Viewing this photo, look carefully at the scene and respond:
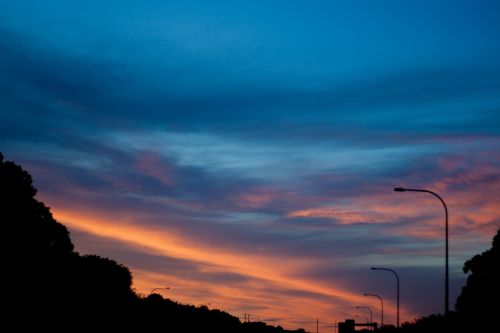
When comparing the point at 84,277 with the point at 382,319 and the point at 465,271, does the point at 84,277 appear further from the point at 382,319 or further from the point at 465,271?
the point at 382,319

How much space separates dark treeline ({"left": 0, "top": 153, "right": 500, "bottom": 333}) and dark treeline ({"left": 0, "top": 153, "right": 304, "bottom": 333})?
0.07m

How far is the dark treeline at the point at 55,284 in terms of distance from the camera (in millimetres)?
49406

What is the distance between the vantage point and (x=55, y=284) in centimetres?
6038

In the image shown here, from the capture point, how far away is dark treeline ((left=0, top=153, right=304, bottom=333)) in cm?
4941

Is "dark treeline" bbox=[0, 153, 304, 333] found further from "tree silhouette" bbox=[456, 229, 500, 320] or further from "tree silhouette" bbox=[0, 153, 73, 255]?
"tree silhouette" bbox=[456, 229, 500, 320]

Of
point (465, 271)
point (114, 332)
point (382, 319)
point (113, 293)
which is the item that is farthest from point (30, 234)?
point (382, 319)

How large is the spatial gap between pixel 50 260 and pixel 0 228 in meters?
5.67

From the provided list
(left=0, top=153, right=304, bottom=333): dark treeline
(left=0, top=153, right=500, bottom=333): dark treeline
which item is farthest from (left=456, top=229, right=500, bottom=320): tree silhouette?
(left=0, top=153, right=304, bottom=333): dark treeline

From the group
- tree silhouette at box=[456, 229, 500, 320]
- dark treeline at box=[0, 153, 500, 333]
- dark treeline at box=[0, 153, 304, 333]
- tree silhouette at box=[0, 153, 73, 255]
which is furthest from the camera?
tree silhouette at box=[0, 153, 73, 255]

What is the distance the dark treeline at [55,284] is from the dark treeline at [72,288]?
74 millimetres

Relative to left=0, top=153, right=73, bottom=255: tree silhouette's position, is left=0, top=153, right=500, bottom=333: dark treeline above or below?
below

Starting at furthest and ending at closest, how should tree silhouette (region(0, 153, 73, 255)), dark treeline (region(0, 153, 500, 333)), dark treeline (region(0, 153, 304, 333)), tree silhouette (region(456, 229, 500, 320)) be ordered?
tree silhouette (region(0, 153, 73, 255)) < tree silhouette (region(456, 229, 500, 320)) < dark treeline (region(0, 153, 304, 333)) < dark treeline (region(0, 153, 500, 333))

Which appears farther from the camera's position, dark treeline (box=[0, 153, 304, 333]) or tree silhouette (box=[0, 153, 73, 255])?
tree silhouette (box=[0, 153, 73, 255])

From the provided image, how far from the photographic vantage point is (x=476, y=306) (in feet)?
195
